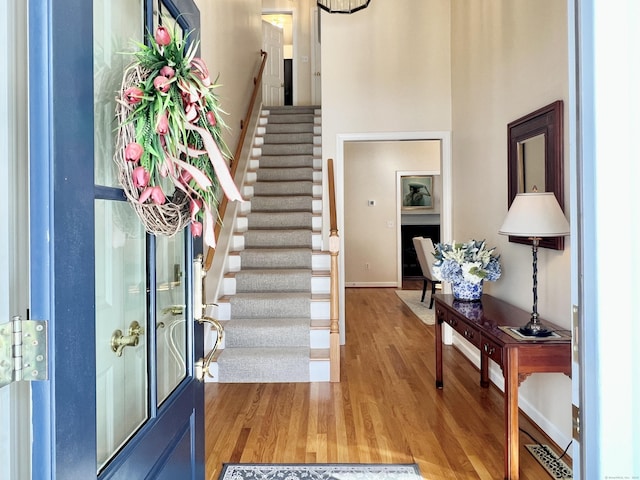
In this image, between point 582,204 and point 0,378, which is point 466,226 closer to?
point 582,204

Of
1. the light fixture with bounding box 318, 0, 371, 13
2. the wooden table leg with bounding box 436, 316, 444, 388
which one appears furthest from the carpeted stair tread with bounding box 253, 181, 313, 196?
the wooden table leg with bounding box 436, 316, 444, 388

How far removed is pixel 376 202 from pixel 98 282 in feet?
24.2

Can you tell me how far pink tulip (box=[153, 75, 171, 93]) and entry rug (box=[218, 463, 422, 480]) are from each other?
6.23 ft

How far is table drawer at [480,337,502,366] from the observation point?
202 cm

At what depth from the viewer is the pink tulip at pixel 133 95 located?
0.77 m

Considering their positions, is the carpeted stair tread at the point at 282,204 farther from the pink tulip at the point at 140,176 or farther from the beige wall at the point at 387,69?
the pink tulip at the point at 140,176

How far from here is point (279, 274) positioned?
3885mm

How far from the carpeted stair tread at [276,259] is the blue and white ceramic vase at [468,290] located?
1.65 m

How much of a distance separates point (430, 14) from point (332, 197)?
7.49ft

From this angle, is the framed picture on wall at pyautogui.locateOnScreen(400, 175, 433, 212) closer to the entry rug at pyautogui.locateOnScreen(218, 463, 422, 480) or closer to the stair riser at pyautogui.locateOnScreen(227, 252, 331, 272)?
the stair riser at pyautogui.locateOnScreen(227, 252, 331, 272)

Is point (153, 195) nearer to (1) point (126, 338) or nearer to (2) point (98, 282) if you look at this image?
(2) point (98, 282)

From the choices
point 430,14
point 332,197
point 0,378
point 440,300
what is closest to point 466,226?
point 440,300

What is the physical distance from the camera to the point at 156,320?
1.04m

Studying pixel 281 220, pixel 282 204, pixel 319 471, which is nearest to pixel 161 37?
pixel 319 471
